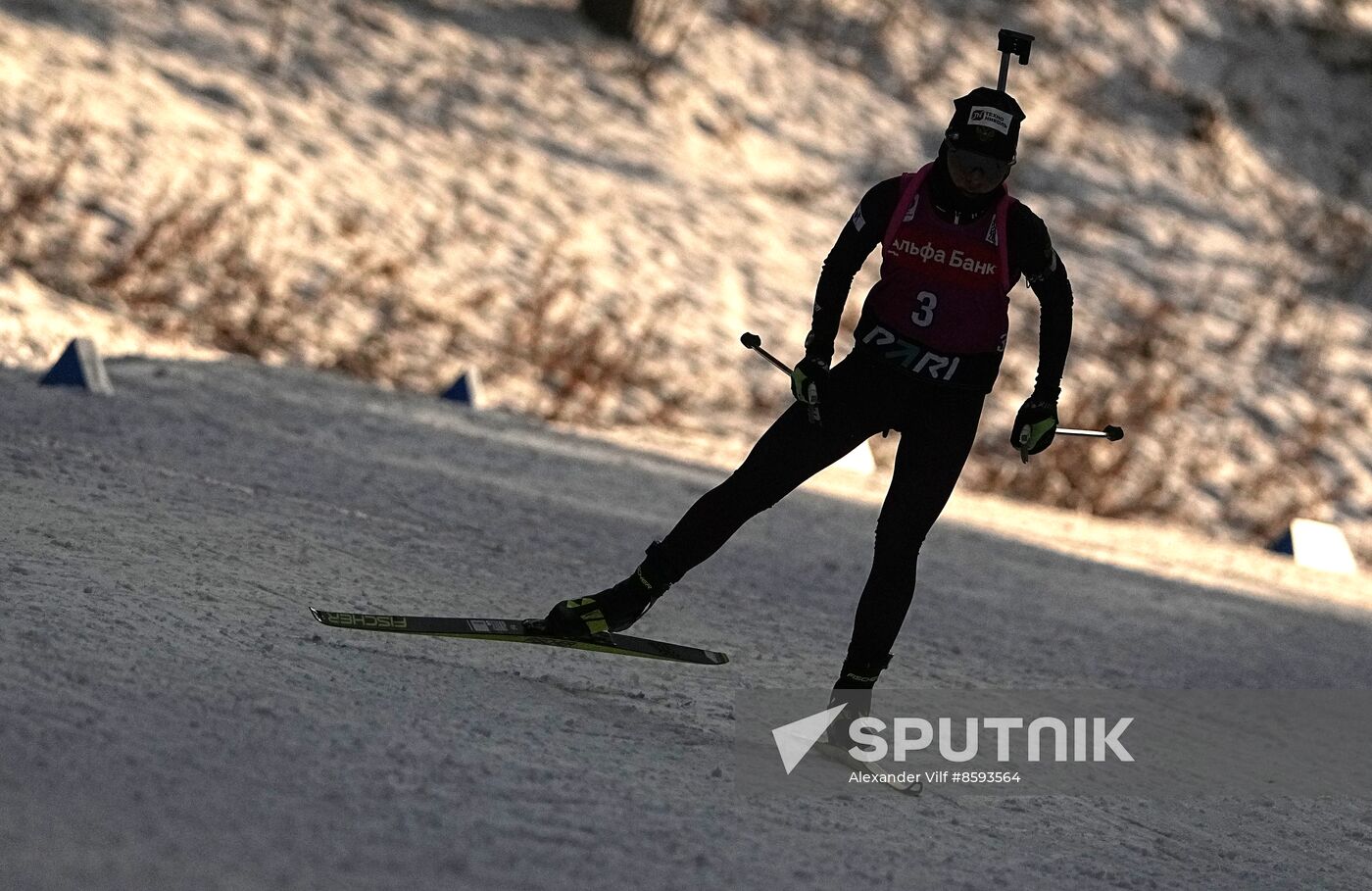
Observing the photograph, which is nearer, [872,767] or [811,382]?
[872,767]

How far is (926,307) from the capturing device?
5.13 metres

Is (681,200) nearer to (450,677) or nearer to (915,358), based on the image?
(915,358)

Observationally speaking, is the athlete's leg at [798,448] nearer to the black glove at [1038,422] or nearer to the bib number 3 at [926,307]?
the bib number 3 at [926,307]

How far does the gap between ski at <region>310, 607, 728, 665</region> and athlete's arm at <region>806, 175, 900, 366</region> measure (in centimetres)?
104

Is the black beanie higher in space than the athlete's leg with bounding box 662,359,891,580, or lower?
higher

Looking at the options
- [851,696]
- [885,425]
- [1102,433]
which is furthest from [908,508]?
[1102,433]

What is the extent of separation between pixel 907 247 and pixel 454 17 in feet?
45.0

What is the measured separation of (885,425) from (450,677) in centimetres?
139

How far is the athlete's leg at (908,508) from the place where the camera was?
201 inches

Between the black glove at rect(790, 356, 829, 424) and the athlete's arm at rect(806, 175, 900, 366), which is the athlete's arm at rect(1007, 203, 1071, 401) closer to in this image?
the athlete's arm at rect(806, 175, 900, 366)

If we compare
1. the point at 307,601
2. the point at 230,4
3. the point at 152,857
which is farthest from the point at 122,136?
the point at 152,857

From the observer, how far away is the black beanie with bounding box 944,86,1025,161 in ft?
16.3

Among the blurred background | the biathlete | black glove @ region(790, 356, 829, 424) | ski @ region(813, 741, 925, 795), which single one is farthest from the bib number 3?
the blurred background

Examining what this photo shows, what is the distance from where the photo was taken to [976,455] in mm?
14039
